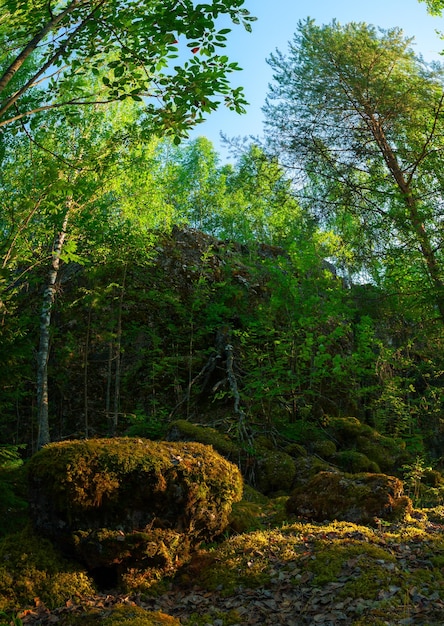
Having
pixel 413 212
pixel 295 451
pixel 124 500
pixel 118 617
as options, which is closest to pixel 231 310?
pixel 295 451

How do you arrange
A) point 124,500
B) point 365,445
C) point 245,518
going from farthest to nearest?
point 365,445, point 245,518, point 124,500

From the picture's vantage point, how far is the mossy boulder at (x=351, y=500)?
6.52 metres

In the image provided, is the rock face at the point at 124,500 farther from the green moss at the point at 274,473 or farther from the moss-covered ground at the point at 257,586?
the green moss at the point at 274,473

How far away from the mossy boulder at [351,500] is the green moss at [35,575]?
3.31 m

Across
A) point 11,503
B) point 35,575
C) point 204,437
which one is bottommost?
point 35,575

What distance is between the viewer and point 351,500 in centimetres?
664

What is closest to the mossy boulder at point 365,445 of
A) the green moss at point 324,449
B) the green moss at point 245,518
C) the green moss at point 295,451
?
the green moss at point 324,449

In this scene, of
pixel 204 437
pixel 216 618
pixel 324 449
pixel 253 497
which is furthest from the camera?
pixel 324 449

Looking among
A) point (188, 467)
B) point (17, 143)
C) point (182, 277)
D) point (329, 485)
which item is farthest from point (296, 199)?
point (17, 143)

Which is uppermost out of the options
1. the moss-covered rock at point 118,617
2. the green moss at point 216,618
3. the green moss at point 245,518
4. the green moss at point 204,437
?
the green moss at point 204,437

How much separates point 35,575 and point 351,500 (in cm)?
427

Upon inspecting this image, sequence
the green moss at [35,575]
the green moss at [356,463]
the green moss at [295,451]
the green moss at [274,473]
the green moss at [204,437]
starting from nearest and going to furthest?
the green moss at [35,575], the green moss at [204,437], the green moss at [274,473], the green moss at [356,463], the green moss at [295,451]

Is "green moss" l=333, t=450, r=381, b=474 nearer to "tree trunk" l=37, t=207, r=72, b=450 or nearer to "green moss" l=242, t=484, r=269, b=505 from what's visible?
"green moss" l=242, t=484, r=269, b=505

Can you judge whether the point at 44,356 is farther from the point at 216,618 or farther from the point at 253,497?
the point at 216,618
